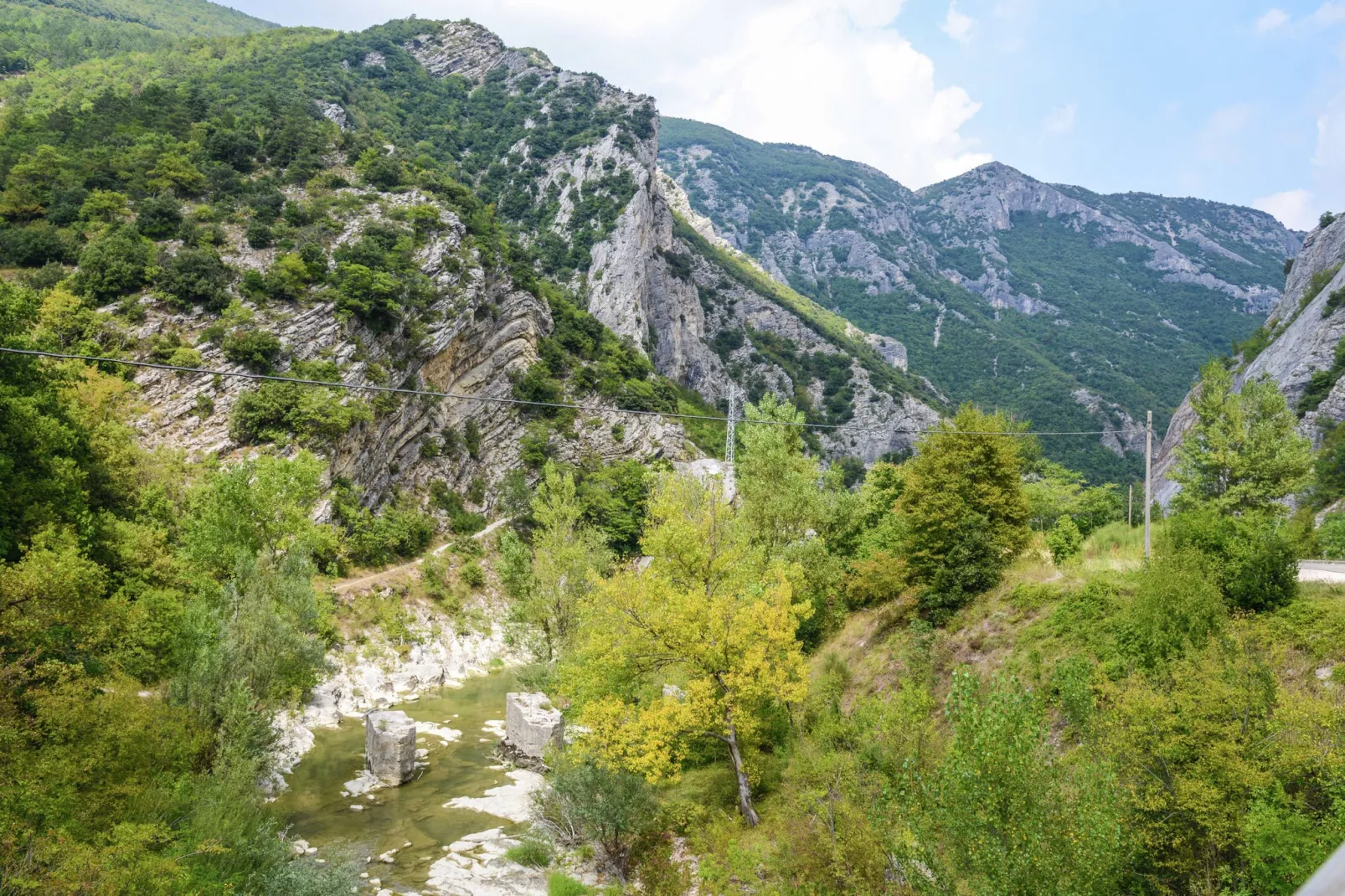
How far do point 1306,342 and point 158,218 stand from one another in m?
76.8

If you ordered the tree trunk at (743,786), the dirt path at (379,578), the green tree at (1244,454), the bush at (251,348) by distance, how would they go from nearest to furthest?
1. the tree trunk at (743,786)
2. the green tree at (1244,454)
3. the dirt path at (379,578)
4. the bush at (251,348)

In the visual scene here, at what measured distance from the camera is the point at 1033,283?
13700cm

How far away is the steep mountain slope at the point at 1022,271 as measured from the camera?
97.6 meters

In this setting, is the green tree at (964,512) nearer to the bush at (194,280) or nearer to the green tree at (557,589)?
the green tree at (557,589)

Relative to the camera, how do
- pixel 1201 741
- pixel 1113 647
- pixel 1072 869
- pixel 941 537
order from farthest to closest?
pixel 941 537 < pixel 1113 647 < pixel 1201 741 < pixel 1072 869

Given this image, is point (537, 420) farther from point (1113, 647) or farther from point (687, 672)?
point (1113, 647)

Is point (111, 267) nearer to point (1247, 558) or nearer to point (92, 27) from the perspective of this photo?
point (1247, 558)

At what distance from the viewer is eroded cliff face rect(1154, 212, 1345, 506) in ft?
115

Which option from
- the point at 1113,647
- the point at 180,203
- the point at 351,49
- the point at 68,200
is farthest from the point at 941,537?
the point at 351,49

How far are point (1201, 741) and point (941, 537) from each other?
10.5 meters

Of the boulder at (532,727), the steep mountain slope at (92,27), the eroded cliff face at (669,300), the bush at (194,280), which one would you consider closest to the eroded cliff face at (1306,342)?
the boulder at (532,727)

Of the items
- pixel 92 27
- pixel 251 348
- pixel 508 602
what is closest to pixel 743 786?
pixel 508 602

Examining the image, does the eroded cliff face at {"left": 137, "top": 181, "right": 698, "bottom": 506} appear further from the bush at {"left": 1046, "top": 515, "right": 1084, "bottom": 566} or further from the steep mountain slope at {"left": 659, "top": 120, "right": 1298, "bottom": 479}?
the steep mountain slope at {"left": 659, "top": 120, "right": 1298, "bottom": 479}

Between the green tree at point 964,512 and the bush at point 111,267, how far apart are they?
141 feet
